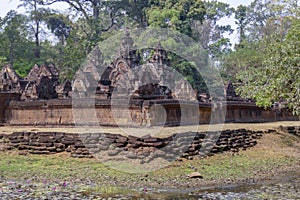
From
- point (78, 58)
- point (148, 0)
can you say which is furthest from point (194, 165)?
point (148, 0)

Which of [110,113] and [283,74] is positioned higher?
[283,74]

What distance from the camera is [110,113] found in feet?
50.8

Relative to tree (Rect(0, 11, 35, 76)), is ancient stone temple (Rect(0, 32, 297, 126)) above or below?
below

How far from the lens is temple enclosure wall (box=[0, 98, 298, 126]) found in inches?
587

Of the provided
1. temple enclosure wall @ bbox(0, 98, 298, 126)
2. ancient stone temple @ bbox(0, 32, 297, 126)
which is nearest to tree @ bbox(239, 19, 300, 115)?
temple enclosure wall @ bbox(0, 98, 298, 126)

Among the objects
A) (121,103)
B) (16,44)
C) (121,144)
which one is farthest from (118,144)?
(16,44)

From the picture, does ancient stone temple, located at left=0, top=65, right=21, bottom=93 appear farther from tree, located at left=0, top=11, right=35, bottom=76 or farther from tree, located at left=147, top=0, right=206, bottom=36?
tree, located at left=147, top=0, right=206, bottom=36

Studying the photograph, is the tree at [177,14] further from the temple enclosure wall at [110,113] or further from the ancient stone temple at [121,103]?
the temple enclosure wall at [110,113]

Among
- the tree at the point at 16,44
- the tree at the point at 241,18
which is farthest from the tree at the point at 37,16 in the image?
the tree at the point at 241,18

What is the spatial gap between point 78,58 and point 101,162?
91.0 ft

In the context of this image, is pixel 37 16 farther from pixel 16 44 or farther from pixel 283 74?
pixel 283 74

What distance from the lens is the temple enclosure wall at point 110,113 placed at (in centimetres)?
1491

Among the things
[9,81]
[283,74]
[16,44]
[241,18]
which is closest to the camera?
[283,74]

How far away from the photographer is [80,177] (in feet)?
35.4
